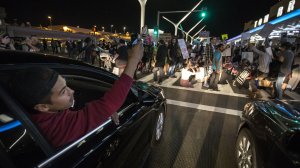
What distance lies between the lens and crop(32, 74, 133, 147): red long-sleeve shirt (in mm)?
1364

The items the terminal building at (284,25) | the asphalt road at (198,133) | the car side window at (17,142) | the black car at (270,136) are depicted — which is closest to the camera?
the car side window at (17,142)

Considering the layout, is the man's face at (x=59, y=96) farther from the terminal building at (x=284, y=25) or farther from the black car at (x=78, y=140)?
the terminal building at (x=284, y=25)

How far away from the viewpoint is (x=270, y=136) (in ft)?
7.45

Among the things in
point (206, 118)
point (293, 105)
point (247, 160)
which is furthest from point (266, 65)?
point (247, 160)

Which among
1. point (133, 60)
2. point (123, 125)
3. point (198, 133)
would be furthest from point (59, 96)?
point (198, 133)

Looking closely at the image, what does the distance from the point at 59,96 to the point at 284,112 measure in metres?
2.54

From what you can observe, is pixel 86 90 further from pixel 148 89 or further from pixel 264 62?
pixel 264 62

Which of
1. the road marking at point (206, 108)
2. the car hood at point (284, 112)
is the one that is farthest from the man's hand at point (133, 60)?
the road marking at point (206, 108)

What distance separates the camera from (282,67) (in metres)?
6.55

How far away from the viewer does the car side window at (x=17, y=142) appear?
3.83 ft

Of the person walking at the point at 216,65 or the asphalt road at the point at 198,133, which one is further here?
the person walking at the point at 216,65

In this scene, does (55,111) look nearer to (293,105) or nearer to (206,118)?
(293,105)

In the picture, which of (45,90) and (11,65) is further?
(11,65)

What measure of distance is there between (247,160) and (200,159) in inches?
30.9
